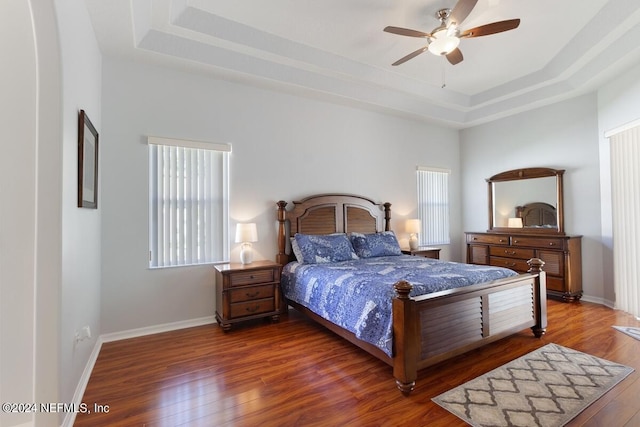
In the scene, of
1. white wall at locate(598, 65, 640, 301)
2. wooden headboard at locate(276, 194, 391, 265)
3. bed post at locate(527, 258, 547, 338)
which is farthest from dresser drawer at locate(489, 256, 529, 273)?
wooden headboard at locate(276, 194, 391, 265)

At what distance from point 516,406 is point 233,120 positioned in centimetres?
386

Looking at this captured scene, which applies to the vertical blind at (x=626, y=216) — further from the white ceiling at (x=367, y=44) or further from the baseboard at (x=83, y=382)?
the baseboard at (x=83, y=382)

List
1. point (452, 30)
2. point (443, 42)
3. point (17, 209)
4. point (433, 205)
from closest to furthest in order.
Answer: point (17, 209) → point (452, 30) → point (443, 42) → point (433, 205)

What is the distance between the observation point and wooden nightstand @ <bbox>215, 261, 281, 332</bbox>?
3.27m

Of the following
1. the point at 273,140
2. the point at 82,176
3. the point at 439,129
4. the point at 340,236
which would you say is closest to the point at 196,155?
the point at 273,140

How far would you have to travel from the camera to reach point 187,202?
3.52 m

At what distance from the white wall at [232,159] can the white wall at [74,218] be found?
0.44m

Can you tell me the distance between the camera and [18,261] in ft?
5.58

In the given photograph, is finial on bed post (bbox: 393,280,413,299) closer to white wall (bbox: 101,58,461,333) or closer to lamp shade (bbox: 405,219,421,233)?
white wall (bbox: 101,58,461,333)

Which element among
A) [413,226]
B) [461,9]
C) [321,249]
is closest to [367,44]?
[461,9]

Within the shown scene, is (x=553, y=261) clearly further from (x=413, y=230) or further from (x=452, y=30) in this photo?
(x=452, y=30)

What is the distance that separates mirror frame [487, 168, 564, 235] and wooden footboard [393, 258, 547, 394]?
1979mm

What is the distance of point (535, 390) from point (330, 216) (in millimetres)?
2901

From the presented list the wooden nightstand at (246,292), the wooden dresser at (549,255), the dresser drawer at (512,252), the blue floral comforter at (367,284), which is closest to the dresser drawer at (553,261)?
the wooden dresser at (549,255)
